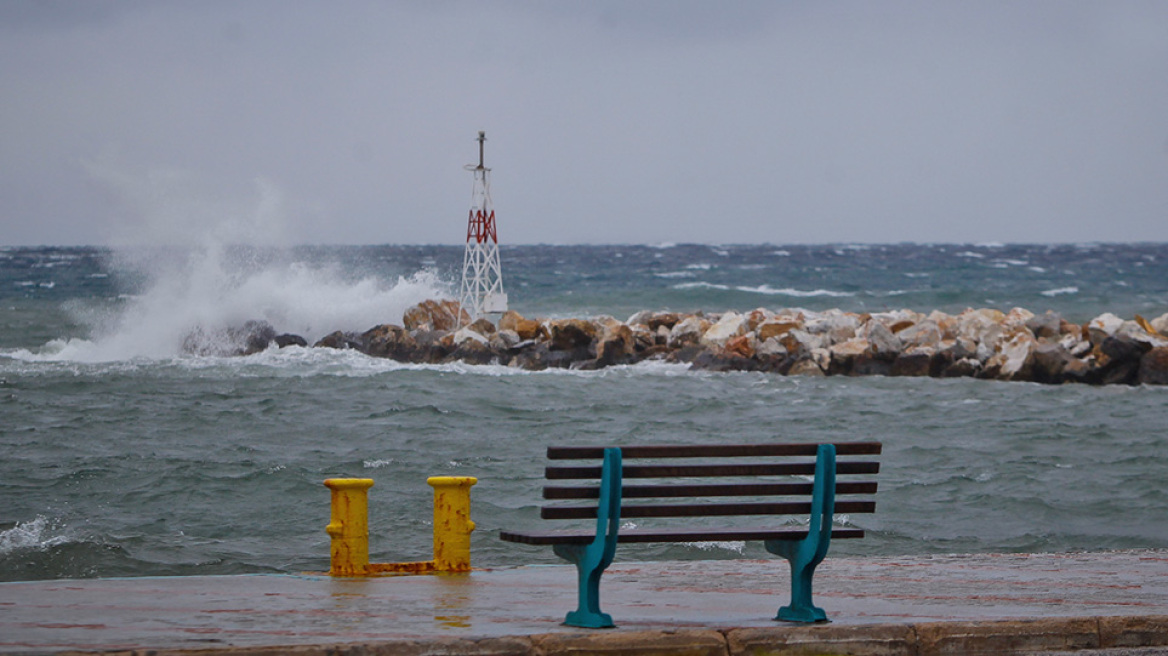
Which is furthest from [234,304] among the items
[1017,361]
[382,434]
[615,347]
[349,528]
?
[349,528]

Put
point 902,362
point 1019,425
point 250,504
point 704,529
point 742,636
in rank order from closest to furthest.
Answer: point 742,636, point 704,529, point 250,504, point 1019,425, point 902,362

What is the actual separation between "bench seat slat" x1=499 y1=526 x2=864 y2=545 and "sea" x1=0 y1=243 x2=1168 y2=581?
446cm

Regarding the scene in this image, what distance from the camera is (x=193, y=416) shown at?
714 inches

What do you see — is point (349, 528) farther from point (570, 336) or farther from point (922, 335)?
point (922, 335)

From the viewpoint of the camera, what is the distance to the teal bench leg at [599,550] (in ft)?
17.4

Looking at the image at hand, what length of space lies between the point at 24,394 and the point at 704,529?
17.7m

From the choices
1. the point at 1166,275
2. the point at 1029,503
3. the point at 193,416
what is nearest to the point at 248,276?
the point at 193,416

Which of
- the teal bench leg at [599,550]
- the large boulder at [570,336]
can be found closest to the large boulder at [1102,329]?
the large boulder at [570,336]

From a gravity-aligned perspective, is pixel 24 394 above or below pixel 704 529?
below

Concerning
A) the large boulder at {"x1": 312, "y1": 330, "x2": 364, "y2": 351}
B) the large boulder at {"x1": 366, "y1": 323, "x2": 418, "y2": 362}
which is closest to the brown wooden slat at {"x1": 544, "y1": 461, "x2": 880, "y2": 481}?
the large boulder at {"x1": 366, "y1": 323, "x2": 418, "y2": 362}

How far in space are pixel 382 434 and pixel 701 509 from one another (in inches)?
458

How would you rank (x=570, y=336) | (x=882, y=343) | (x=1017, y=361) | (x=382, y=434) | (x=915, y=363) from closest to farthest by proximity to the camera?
(x=382, y=434) < (x=1017, y=361) < (x=915, y=363) < (x=882, y=343) < (x=570, y=336)

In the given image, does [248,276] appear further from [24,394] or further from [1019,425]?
[1019,425]

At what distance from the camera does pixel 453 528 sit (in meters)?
7.43
